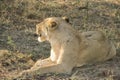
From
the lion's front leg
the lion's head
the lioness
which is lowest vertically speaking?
the lion's front leg

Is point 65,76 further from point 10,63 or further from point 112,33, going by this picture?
point 112,33

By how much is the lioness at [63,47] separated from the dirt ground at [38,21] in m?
0.10

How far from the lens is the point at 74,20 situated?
8250 millimetres

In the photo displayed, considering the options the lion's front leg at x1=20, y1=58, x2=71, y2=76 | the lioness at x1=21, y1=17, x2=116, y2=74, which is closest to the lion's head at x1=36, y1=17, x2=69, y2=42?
the lioness at x1=21, y1=17, x2=116, y2=74

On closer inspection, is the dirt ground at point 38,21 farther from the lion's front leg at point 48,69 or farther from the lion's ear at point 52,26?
the lion's ear at point 52,26

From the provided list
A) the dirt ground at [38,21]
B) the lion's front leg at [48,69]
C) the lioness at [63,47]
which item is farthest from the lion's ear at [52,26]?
the dirt ground at [38,21]

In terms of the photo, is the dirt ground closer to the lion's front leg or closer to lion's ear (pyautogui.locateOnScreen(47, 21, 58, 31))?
the lion's front leg

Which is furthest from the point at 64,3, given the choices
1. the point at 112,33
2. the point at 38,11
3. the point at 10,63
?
the point at 10,63

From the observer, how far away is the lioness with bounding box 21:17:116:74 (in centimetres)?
530

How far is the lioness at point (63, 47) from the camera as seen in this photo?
5.30 metres

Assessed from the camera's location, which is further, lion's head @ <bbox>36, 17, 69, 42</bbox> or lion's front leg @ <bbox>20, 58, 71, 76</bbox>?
lion's head @ <bbox>36, 17, 69, 42</bbox>

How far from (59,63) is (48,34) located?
410 mm

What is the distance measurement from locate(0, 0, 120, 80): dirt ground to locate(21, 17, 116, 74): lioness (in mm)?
96

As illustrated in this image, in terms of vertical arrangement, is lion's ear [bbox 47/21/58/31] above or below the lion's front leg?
above
